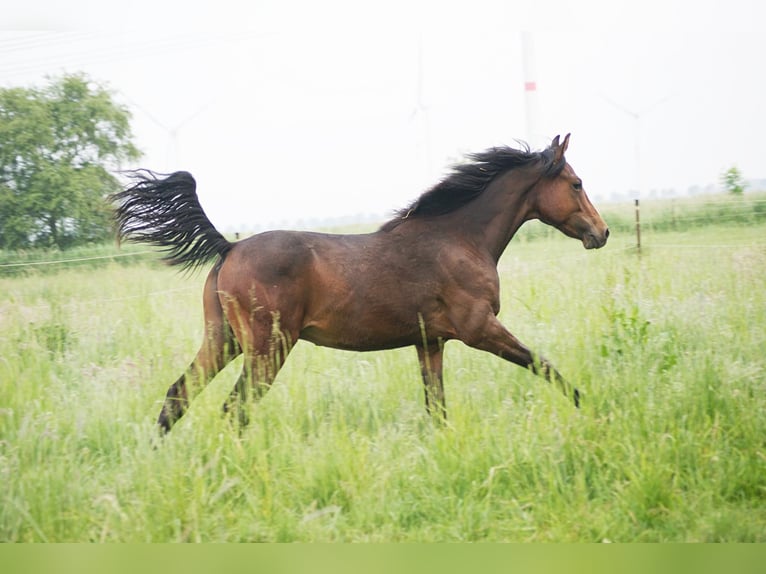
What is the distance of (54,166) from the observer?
11.3 ft

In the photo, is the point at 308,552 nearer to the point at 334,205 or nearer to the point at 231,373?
the point at 231,373

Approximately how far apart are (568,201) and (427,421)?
1312 mm

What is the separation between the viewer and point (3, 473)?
8.73 ft

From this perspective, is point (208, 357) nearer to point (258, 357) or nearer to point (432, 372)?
point (258, 357)

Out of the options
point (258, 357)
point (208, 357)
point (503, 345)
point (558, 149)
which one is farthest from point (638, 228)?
point (208, 357)

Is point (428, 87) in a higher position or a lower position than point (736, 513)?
higher

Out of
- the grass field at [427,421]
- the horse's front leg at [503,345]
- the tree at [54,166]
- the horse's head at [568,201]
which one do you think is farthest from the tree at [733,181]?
the tree at [54,166]

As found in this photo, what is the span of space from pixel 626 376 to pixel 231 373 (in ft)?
6.53

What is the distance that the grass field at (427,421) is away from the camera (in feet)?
7.98

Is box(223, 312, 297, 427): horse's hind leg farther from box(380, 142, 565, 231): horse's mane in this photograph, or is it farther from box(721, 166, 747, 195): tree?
box(721, 166, 747, 195): tree

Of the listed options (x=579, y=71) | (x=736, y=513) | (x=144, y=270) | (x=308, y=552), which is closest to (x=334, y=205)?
(x=144, y=270)

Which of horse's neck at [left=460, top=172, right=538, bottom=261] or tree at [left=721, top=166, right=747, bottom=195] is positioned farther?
tree at [left=721, top=166, right=747, bottom=195]

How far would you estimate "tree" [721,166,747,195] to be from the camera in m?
3.60

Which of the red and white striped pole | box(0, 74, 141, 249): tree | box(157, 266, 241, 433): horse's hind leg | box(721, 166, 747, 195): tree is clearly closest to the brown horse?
box(157, 266, 241, 433): horse's hind leg
